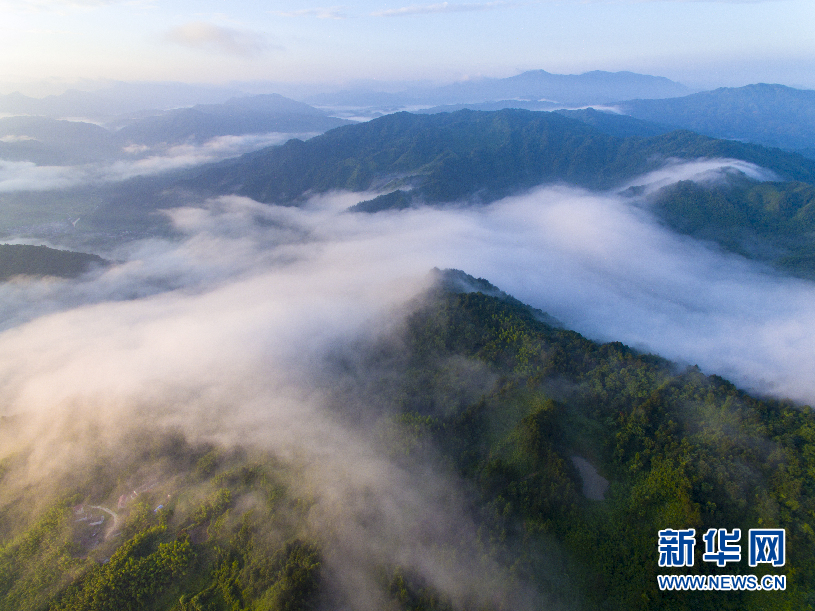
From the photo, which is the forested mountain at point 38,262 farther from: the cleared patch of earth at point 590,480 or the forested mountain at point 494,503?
the cleared patch of earth at point 590,480

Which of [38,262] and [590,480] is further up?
[38,262]

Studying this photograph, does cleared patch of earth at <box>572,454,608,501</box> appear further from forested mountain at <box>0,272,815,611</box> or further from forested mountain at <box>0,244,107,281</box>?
forested mountain at <box>0,244,107,281</box>

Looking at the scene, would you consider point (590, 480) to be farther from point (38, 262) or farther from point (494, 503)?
point (38, 262)

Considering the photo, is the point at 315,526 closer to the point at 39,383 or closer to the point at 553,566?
the point at 553,566

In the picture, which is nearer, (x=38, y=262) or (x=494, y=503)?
A: (x=494, y=503)

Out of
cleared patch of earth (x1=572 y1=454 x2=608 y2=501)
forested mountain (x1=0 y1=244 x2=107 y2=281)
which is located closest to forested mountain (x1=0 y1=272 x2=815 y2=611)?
cleared patch of earth (x1=572 y1=454 x2=608 y2=501)

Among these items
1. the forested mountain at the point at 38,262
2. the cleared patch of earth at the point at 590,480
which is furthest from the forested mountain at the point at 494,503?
the forested mountain at the point at 38,262

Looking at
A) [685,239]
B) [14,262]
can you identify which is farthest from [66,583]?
[685,239]

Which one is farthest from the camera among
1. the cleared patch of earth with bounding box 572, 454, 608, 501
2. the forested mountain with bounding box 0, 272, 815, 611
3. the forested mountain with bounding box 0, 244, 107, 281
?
the forested mountain with bounding box 0, 244, 107, 281

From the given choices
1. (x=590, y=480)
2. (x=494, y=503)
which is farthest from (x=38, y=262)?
(x=590, y=480)

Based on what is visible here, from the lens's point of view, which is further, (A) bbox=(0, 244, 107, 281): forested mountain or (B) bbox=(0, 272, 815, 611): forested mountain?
(A) bbox=(0, 244, 107, 281): forested mountain
